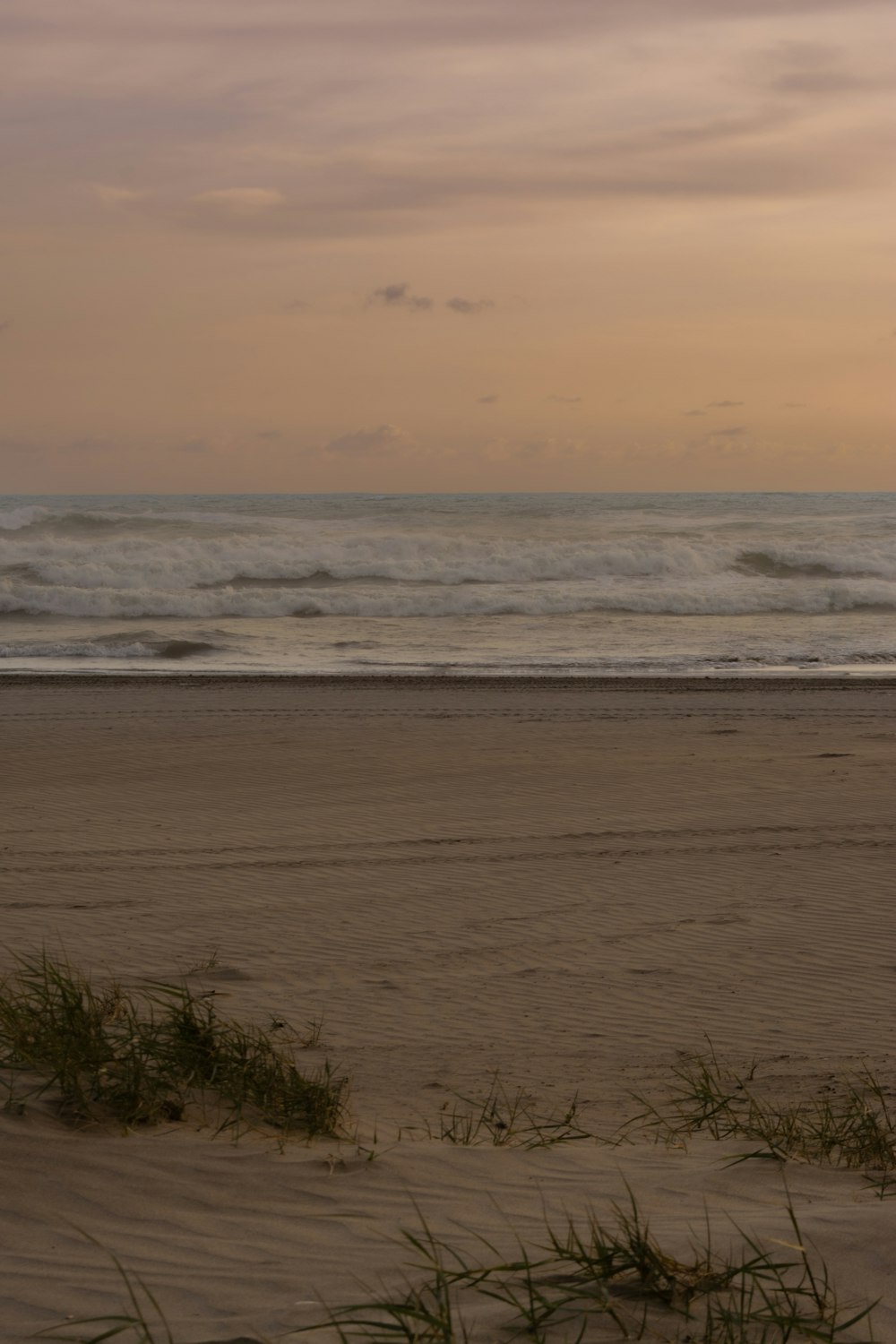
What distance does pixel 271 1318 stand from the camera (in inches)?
100

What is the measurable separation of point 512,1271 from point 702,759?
950cm

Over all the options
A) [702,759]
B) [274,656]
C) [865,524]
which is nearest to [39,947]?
[702,759]

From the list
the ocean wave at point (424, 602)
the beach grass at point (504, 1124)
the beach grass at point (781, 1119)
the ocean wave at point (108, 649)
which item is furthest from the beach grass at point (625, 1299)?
the ocean wave at point (424, 602)

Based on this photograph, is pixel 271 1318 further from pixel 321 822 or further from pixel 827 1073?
pixel 321 822

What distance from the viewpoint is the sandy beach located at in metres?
3.04

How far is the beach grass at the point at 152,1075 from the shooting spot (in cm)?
365

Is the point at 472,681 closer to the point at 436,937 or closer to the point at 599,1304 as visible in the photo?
the point at 436,937

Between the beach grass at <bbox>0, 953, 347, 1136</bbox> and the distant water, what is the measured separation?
46.2ft

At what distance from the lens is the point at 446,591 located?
96.0ft

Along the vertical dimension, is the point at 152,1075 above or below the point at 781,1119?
above

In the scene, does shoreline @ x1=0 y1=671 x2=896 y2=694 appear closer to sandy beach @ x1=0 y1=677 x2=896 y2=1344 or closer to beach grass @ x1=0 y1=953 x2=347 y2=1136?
sandy beach @ x1=0 y1=677 x2=896 y2=1344

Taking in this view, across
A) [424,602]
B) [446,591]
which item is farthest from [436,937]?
[446,591]

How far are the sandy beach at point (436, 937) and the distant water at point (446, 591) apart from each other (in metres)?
4.92

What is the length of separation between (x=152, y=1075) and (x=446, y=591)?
25659 millimetres
